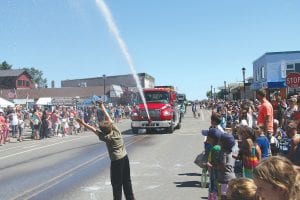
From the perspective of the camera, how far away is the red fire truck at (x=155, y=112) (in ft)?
97.5

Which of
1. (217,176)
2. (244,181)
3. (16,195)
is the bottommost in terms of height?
(16,195)

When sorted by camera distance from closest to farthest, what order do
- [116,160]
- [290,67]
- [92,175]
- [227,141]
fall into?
[227,141]
[116,160]
[92,175]
[290,67]

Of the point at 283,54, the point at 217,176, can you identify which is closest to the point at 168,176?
the point at 217,176

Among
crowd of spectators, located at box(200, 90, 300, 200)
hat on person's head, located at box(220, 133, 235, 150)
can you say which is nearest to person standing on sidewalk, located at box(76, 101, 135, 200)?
crowd of spectators, located at box(200, 90, 300, 200)

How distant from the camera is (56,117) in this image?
1261 inches

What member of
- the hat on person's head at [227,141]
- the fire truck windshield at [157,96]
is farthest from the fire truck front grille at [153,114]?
the hat on person's head at [227,141]

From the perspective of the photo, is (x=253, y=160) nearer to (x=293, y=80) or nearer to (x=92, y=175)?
(x=92, y=175)

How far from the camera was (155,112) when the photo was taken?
29.7m

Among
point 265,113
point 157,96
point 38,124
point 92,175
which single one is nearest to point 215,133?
point 265,113

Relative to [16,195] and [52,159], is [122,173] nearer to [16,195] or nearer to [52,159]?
[16,195]

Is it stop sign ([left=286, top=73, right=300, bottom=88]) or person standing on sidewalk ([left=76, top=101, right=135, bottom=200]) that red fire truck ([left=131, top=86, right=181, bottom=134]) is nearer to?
stop sign ([left=286, top=73, right=300, bottom=88])

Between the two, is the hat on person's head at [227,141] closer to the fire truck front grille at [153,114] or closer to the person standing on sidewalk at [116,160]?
the person standing on sidewalk at [116,160]

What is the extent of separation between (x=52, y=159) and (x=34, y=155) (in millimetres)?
2128

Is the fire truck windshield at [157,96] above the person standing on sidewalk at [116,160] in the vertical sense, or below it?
above
